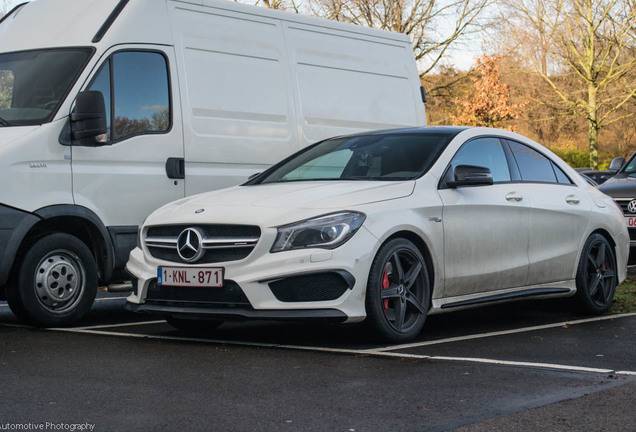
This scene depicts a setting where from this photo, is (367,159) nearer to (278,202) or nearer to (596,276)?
(278,202)

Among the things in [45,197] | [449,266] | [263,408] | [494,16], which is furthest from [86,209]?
[494,16]

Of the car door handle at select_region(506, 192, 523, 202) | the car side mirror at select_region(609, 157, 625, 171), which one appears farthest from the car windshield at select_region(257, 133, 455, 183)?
the car side mirror at select_region(609, 157, 625, 171)

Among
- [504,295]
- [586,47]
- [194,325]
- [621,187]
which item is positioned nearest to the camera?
[194,325]

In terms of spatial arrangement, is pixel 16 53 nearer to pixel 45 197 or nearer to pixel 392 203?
pixel 45 197

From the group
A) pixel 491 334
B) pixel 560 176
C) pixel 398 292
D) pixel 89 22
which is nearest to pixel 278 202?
pixel 398 292

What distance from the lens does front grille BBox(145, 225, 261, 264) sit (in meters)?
6.50

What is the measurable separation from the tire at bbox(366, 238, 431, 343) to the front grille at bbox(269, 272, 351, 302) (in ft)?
0.75

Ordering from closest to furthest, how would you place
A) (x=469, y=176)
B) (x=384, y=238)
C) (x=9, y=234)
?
(x=384, y=238)
(x=469, y=176)
(x=9, y=234)

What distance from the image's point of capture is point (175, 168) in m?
8.60

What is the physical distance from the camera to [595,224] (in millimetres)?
8672

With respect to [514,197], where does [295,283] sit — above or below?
below

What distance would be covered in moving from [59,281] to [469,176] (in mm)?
3304

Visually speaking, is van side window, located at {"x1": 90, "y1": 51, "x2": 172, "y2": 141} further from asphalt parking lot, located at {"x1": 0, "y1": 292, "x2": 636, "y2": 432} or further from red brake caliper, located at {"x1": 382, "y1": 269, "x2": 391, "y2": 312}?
red brake caliper, located at {"x1": 382, "y1": 269, "x2": 391, "y2": 312}

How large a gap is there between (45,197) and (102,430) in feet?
12.5
